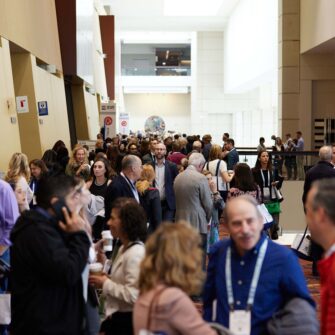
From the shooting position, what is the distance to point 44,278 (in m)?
3.43

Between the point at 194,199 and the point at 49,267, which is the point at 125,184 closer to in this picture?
the point at 194,199

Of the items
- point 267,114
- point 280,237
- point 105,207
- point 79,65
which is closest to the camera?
point 105,207

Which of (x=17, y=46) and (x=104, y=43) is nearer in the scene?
(x=17, y=46)

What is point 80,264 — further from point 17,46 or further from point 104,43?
point 104,43

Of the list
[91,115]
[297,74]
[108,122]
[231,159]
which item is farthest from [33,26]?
[297,74]

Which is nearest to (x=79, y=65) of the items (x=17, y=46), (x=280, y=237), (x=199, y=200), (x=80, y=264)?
(x=17, y=46)

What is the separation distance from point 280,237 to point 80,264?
9.85m

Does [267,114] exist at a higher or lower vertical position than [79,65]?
lower

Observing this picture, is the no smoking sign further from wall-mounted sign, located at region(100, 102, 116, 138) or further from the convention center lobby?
the convention center lobby

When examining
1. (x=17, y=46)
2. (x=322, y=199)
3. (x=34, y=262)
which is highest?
(x=17, y=46)

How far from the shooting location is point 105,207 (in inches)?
294

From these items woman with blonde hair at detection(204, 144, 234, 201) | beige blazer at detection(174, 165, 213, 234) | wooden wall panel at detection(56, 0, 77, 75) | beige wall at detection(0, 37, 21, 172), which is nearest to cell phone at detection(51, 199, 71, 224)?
beige blazer at detection(174, 165, 213, 234)

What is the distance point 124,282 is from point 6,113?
30.2 ft

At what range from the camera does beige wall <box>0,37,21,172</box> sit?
1210cm
